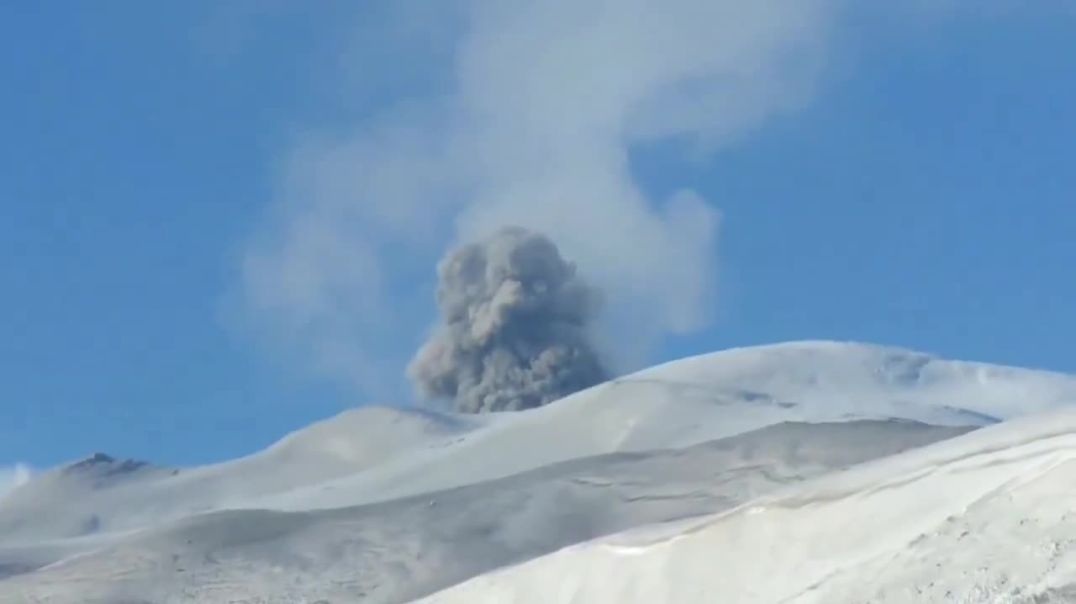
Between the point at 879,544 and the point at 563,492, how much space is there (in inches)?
1011

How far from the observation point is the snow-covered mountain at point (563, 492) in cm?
1424

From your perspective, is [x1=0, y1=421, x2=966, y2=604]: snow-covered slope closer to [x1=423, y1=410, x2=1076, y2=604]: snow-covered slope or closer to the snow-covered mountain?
the snow-covered mountain

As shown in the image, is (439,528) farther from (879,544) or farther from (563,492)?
(879,544)

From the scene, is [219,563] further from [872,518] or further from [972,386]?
[972,386]

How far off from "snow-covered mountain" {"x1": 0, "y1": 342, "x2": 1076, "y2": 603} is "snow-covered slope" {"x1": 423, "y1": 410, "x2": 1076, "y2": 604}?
0.03 meters

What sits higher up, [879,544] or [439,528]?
[439,528]

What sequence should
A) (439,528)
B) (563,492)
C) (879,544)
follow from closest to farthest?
(879,544) < (439,528) < (563,492)

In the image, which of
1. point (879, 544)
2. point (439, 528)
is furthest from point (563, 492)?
point (879, 544)

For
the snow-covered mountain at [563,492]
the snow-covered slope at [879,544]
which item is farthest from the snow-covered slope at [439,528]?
the snow-covered slope at [879,544]

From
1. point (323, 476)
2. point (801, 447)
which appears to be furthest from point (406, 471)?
point (801, 447)

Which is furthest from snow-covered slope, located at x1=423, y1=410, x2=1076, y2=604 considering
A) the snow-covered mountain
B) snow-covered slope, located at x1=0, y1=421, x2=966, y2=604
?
snow-covered slope, located at x1=0, y1=421, x2=966, y2=604

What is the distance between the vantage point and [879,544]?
42.8ft

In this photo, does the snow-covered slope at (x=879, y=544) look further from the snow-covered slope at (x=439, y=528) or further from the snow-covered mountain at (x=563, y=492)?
the snow-covered slope at (x=439, y=528)

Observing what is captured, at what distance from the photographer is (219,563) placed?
3503 cm
